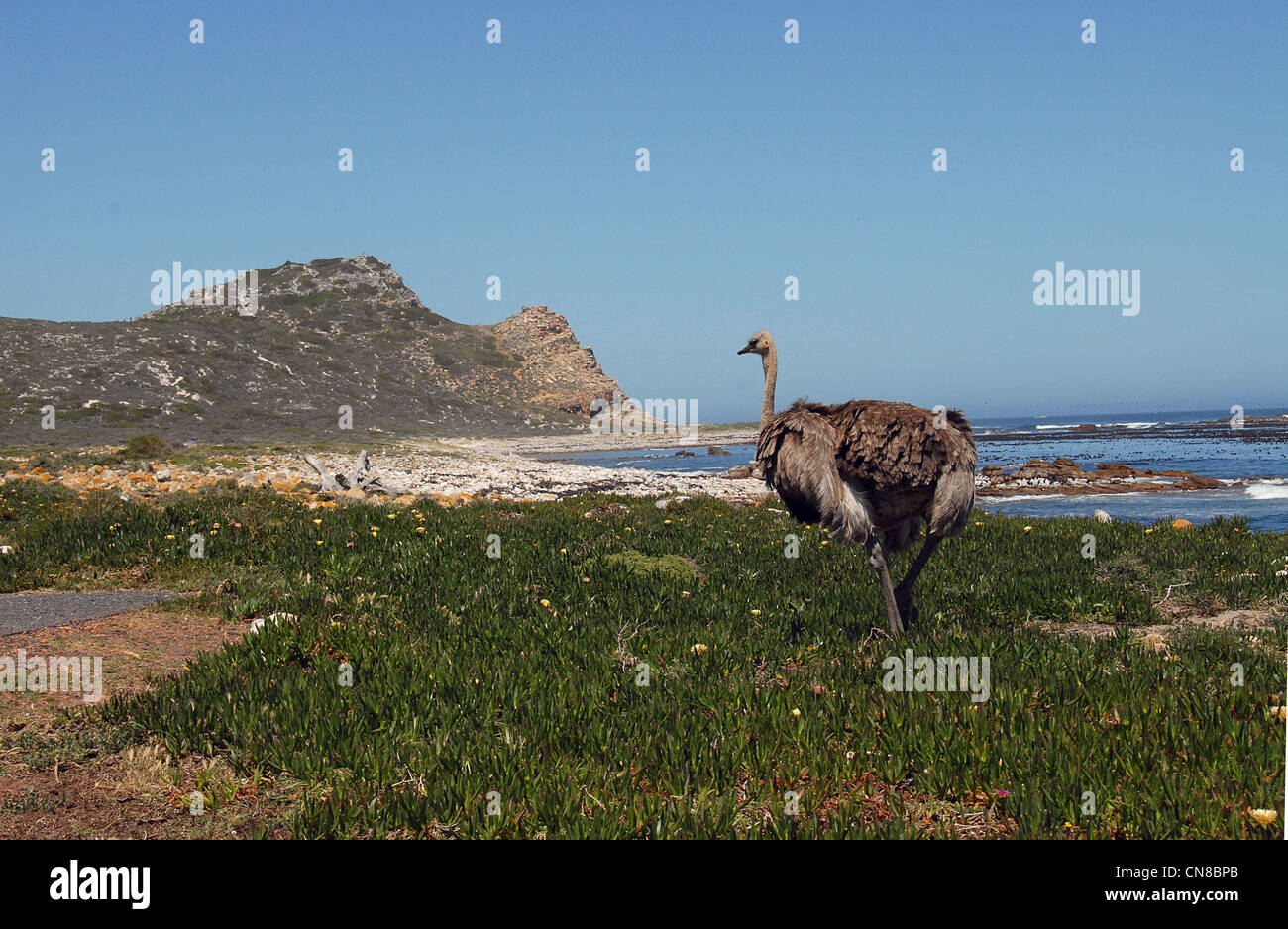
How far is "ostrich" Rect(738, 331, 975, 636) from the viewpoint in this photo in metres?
7.25

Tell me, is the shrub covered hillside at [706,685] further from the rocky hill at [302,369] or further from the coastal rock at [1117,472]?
the rocky hill at [302,369]

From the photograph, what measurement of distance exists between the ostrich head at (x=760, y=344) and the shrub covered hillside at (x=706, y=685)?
251 centimetres

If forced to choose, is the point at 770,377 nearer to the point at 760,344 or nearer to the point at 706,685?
the point at 760,344

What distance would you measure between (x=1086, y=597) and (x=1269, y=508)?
834 inches

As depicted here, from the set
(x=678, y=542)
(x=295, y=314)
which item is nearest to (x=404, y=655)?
(x=678, y=542)

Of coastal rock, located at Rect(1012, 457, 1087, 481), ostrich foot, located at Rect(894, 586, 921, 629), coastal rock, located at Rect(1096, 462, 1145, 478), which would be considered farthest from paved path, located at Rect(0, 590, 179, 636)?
coastal rock, located at Rect(1096, 462, 1145, 478)

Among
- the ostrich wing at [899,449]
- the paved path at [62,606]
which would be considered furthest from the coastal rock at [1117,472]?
the paved path at [62,606]

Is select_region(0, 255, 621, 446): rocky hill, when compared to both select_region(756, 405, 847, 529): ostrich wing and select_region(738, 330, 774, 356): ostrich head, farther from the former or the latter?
select_region(756, 405, 847, 529): ostrich wing

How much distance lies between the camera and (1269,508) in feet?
80.2

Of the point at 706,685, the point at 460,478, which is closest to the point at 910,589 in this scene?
the point at 706,685

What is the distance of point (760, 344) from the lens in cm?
1047

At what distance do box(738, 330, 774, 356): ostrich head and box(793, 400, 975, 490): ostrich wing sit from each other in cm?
296

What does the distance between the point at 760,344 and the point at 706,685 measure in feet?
18.9
